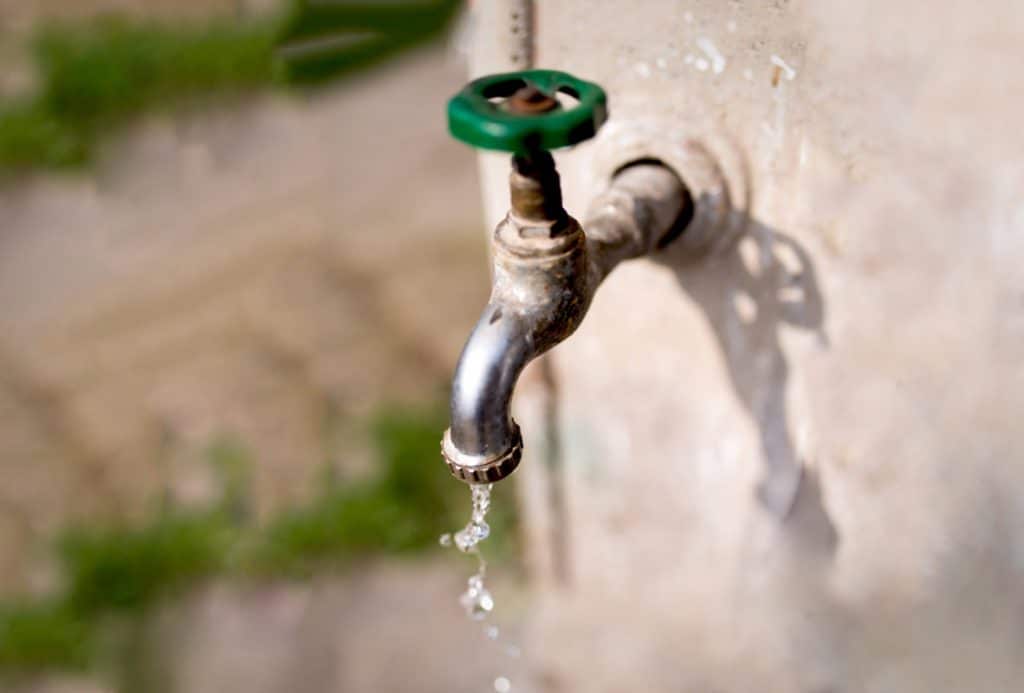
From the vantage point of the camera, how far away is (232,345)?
8.29 feet

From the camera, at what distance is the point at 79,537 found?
1.95 m

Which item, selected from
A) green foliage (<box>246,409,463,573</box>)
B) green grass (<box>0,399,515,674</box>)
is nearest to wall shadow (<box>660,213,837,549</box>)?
green grass (<box>0,399,515,674</box>)

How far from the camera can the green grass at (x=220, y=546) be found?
177 cm

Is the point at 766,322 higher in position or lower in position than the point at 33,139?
higher

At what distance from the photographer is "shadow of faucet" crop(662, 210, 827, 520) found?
870mm

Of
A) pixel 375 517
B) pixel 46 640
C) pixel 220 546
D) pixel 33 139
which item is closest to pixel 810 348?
Answer: pixel 375 517

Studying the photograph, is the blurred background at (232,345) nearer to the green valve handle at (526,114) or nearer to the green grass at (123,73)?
the green grass at (123,73)

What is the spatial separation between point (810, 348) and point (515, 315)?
317 millimetres

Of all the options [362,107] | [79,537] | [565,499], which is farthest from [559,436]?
[362,107]

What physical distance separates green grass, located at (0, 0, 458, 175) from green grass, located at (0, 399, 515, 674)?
1.22 m

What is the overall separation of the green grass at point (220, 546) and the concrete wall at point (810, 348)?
73 centimetres

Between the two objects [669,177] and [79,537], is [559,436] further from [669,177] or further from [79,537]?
[79,537]

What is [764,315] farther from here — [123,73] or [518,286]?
[123,73]

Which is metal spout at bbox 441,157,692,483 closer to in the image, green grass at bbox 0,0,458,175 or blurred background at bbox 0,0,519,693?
blurred background at bbox 0,0,519,693
